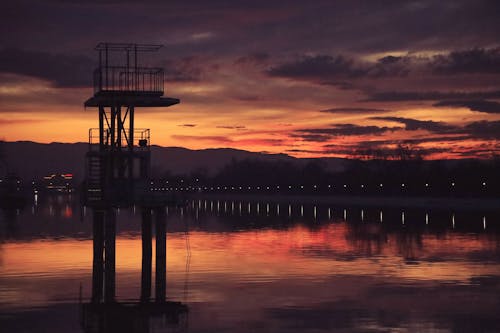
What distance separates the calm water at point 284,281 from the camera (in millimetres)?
34344

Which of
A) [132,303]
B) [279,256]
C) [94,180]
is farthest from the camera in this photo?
[279,256]

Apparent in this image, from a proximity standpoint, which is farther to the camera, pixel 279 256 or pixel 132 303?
pixel 279 256

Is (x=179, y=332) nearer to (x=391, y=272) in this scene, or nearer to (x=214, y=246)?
(x=391, y=272)

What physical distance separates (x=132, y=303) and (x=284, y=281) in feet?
35.2

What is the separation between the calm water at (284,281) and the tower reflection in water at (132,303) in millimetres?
406

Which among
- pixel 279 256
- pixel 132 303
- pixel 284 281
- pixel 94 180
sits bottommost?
pixel 132 303

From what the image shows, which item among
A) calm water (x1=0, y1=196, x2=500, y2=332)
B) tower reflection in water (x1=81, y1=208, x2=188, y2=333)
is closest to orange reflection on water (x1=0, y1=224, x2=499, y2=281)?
calm water (x1=0, y1=196, x2=500, y2=332)

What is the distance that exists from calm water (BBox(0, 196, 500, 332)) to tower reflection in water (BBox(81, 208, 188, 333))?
41 centimetres

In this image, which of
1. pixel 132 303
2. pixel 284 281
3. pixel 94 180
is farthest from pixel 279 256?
pixel 132 303

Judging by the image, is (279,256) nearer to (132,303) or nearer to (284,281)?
(284,281)

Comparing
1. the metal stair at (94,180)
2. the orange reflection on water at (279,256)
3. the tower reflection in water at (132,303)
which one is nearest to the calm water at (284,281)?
the orange reflection on water at (279,256)

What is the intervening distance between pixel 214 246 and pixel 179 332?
128 feet

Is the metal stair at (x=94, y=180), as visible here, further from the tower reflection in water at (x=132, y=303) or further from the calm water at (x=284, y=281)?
the calm water at (x=284, y=281)

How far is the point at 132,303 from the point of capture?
39312 mm
